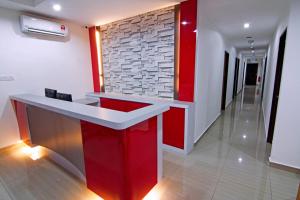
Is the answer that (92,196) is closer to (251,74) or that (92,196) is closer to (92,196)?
(92,196)

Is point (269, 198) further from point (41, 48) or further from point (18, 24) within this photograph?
point (18, 24)

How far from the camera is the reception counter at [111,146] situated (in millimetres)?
1409

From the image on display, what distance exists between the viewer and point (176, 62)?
2795mm

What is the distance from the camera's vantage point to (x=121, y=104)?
126 inches

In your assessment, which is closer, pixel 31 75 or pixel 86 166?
pixel 86 166

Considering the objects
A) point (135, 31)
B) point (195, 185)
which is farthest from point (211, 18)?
point (195, 185)

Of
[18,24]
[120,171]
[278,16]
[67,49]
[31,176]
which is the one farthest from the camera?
[67,49]

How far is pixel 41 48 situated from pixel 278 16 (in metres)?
4.78

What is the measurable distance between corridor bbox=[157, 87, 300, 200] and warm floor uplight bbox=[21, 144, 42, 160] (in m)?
2.15

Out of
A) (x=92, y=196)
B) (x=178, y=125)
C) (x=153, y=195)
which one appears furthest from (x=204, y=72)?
(x=92, y=196)

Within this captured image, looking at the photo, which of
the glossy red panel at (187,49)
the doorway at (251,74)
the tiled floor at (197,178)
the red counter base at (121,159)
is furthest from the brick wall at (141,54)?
the doorway at (251,74)

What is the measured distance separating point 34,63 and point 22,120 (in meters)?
1.13

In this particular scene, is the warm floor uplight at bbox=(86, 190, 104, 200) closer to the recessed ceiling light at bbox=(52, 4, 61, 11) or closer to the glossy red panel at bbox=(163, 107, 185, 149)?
the glossy red panel at bbox=(163, 107, 185, 149)

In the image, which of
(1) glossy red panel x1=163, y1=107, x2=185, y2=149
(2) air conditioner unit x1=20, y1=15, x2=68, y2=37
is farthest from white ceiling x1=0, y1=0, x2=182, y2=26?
(1) glossy red panel x1=163, y1=107, x2=185, y2=149
